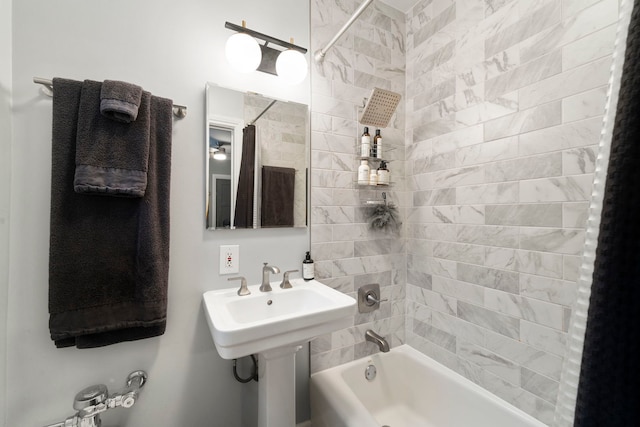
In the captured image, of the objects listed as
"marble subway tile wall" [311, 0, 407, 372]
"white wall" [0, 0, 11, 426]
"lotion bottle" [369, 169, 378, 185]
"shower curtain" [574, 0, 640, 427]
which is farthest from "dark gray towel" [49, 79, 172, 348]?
"shower curtain" [574, 0, 640, 427]

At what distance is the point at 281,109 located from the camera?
1435mm

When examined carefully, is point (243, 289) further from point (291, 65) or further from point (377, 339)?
point (291, 65)

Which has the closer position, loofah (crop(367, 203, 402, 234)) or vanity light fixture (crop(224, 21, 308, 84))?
vanity light fixture (crop(224, 21, 308, 84))

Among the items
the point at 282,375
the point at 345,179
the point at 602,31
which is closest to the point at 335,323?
the point at 282,375

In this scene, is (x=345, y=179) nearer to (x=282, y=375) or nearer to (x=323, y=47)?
(x=323, y=47)

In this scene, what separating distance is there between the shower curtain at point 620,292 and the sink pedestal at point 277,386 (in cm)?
102

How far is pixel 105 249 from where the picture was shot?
1.02 m

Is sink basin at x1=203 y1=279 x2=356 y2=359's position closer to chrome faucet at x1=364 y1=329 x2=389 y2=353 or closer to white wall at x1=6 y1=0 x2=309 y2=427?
white wall at x1=6 y1=0 x2=309 y2=427

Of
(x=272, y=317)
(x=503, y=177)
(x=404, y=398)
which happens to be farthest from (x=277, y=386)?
(x=503, y=177)

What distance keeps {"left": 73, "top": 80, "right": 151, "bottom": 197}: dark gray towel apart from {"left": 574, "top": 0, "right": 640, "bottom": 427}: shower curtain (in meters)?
1.25

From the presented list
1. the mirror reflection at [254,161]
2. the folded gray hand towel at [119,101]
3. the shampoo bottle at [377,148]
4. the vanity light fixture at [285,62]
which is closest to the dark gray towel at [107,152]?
the folded gray hand towel at [119,101]

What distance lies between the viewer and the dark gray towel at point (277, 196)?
1418mm

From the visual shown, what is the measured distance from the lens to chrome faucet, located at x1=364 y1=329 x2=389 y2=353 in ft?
5.00

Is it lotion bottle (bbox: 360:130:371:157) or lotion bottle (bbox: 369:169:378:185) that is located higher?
lotion bottle (bbox: 360:130:371:157)
